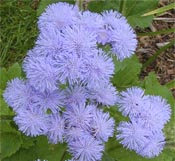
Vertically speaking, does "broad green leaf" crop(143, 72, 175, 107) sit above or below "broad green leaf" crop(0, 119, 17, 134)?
above

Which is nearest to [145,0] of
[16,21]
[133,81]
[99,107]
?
[133,81]

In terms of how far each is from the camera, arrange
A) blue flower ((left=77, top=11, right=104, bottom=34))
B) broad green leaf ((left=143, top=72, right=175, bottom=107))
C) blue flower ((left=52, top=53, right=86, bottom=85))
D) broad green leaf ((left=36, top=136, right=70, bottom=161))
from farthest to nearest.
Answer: broad green leaf ((left=143, top=72, right=175, bottom=107)) → broad green leaf ((left=36, top=136, right=70, bottom=161)) → blue flower ((left=77, top=11, right=104, bottom=34)) → blue flower ((left=52, top=53, right=86, bottom=85))

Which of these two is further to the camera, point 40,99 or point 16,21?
point 16,21

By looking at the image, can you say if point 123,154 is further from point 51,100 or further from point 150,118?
point 51,100

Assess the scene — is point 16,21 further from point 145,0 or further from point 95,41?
point 95,41

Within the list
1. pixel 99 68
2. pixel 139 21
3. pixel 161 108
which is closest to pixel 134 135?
pixel 161 108

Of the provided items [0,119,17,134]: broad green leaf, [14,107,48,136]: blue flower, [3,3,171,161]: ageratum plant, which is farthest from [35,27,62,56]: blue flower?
[0,119,17,134]: broad green leaf

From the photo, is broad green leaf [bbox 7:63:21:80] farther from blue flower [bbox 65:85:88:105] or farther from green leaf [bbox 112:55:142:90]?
blue flower [bbox 65:85:88:105]
